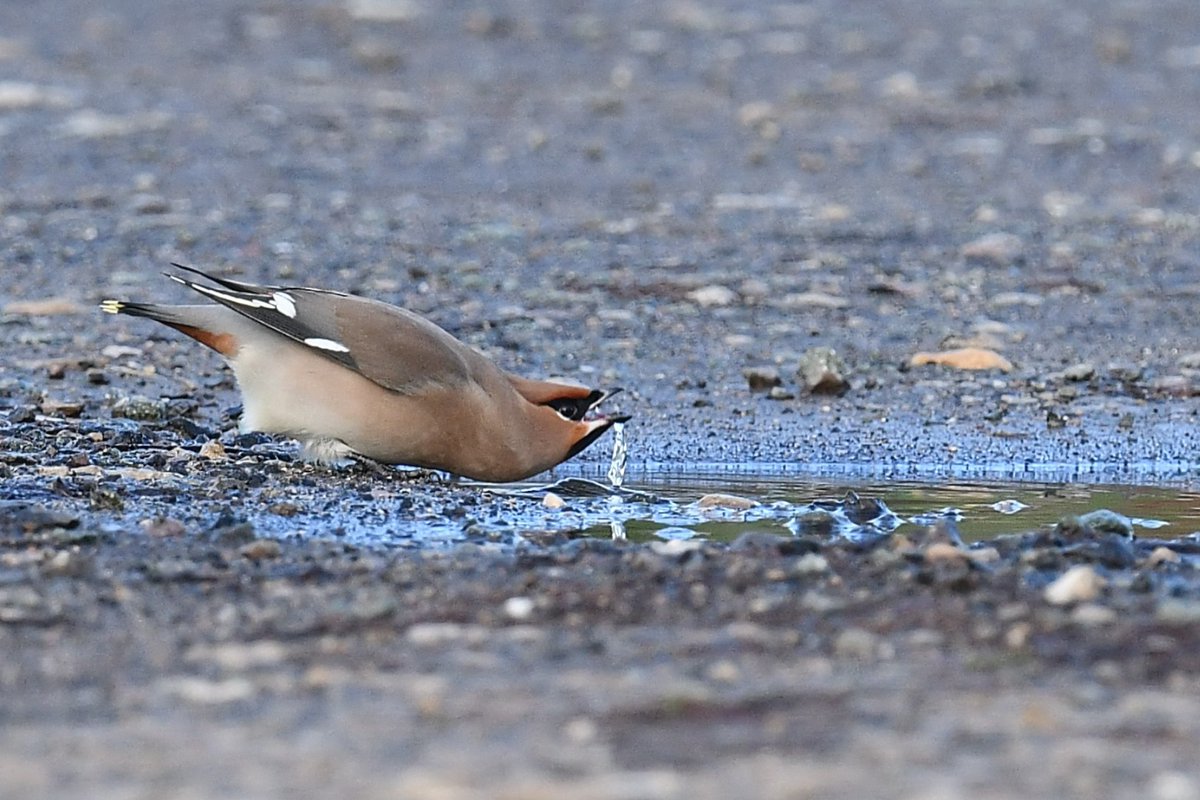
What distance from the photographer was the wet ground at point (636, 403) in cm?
419

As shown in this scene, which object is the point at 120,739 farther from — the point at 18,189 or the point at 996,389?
the point at 18,189

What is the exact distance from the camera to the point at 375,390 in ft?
23.7

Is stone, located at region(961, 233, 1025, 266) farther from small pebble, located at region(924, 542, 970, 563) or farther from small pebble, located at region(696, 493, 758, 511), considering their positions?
small pebble, located at region(924, 542, 970, 563)

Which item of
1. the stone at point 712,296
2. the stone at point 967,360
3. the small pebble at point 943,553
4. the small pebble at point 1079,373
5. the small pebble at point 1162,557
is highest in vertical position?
the stone at point 712,296

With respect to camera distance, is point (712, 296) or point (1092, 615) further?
point (712, 296)

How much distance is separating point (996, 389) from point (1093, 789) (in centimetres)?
553

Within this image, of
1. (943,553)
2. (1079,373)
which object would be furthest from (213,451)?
(1079,373)

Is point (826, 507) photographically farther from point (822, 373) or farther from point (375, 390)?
point (822, 373)

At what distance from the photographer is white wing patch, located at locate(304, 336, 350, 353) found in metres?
7.28

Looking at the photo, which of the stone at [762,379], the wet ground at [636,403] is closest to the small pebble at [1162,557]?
the wet ground at [636,403]

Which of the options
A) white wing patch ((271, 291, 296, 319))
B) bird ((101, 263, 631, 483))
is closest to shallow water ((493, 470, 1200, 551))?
bird ((101, 263, 631, 483))

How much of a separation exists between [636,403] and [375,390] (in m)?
1.91

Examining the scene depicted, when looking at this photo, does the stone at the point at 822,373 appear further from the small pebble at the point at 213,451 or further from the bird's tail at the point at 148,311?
the bird's tail at the point at 148,311

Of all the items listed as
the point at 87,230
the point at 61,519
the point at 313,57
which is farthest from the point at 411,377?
the point at 313,57
